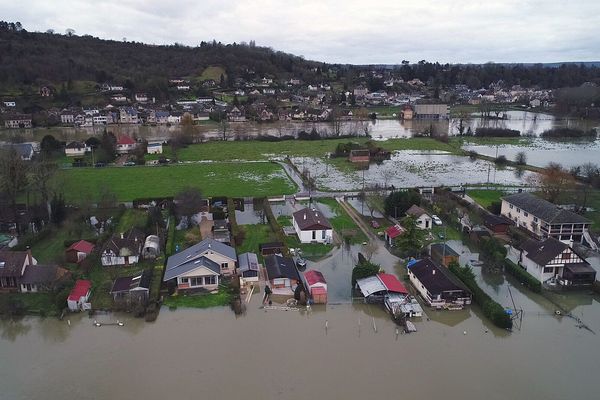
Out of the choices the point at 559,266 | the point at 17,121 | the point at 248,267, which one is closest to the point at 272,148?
the point at 248,267

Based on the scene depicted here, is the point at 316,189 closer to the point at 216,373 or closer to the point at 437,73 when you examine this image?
the point at 216,373

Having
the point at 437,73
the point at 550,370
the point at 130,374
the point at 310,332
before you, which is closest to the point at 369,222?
the point at 310,332

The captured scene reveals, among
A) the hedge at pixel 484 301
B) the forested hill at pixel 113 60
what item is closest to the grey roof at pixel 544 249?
the hedge at pixel 484 301

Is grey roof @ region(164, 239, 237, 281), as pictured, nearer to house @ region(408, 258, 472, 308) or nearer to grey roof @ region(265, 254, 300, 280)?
grey roof @ region(265, 254, 300, 280)

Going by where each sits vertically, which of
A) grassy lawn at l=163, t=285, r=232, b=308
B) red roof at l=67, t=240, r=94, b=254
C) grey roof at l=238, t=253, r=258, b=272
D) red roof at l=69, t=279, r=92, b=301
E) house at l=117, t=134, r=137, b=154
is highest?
house at l=117, t=134, r=137, b=154

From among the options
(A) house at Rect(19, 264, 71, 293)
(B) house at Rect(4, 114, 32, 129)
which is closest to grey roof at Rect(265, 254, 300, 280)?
(A) house at Rect(19, 264, 71, 293)

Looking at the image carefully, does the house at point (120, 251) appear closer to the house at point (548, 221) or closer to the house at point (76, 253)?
the house at point (76, 253)

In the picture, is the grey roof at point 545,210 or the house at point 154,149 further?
the house at point 154,149
